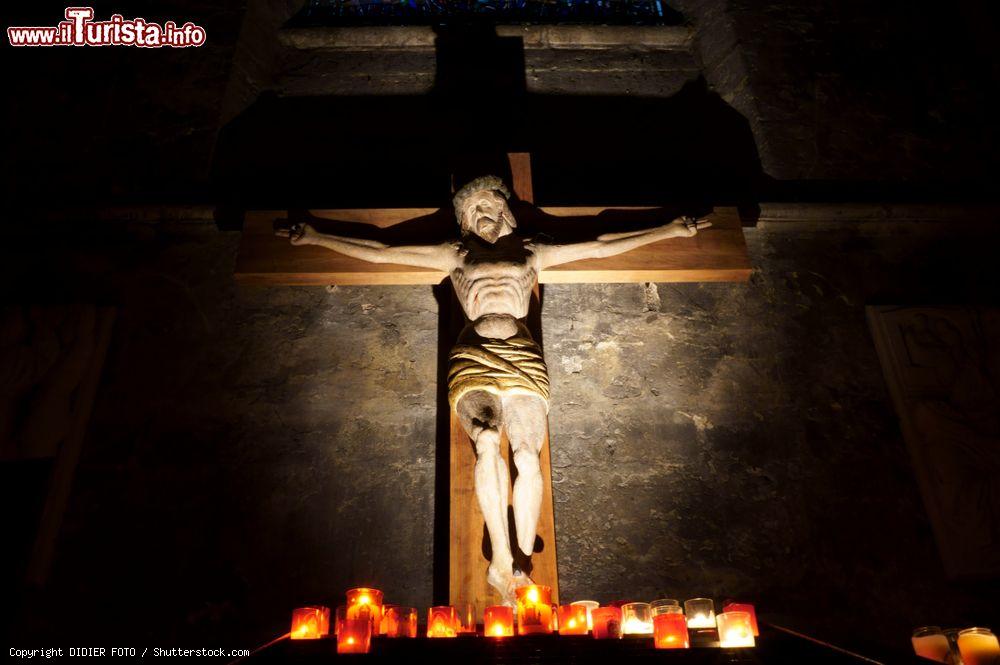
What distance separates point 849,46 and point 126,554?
5.69 m

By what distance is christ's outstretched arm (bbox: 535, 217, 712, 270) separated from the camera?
10.5 feet

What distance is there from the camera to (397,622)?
2.12m

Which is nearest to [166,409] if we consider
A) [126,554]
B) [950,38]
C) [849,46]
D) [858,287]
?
[126,554]

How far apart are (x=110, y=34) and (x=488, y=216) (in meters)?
3.70

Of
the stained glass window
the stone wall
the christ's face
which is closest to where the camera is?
the stone wall

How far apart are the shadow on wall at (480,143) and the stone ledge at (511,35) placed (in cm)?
15

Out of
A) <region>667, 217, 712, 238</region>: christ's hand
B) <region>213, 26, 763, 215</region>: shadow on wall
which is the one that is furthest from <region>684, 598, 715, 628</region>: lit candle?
<region>213, 26, 763, 215</region>: shadow on wall

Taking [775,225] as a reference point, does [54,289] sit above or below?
below

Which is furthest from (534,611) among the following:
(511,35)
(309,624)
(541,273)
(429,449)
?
(511,35)

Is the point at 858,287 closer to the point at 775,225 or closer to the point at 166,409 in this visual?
the point at 775,225

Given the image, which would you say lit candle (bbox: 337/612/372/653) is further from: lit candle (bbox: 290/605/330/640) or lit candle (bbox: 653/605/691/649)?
lit candle (bbox: 653/605/691/649)

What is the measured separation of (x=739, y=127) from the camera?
15.4 feet

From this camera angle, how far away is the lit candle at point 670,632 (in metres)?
1.83

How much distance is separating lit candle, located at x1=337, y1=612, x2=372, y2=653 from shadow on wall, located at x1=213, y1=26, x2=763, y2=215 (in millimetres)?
2848
